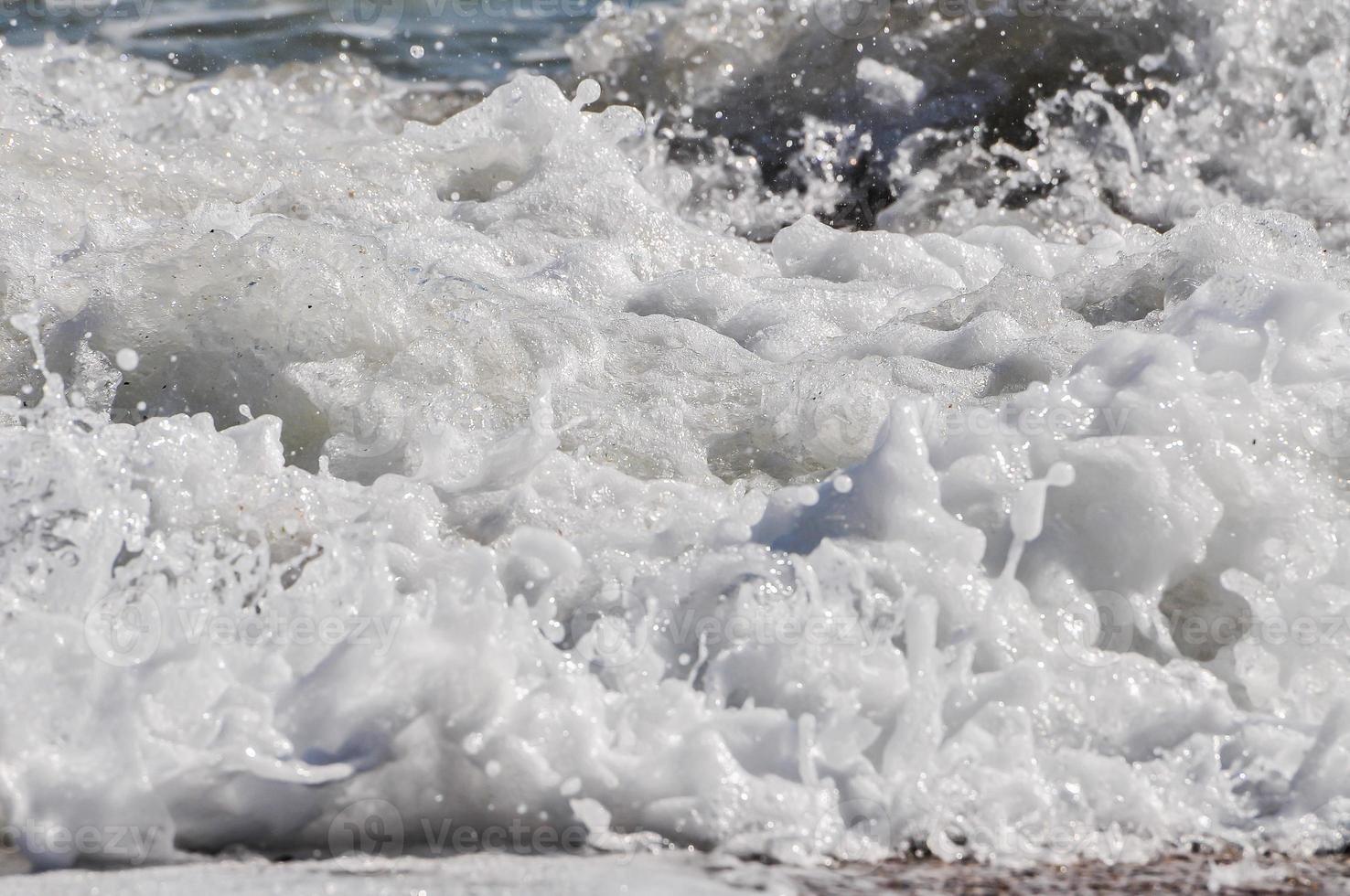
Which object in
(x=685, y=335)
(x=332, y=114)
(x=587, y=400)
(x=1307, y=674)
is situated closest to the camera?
(x=1307, y=674)

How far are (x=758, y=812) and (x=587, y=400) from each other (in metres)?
1.28

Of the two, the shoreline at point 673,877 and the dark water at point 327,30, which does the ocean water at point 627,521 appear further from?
the dark water at point 327,30

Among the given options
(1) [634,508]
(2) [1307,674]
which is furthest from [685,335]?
(2) [1307,674]

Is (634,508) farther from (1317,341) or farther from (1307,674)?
(1317,341)

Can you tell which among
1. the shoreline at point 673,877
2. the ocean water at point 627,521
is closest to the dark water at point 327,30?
the ocean water at point 627,521

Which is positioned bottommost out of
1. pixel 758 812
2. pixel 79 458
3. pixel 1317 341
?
pixel 758 812

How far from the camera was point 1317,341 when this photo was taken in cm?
264

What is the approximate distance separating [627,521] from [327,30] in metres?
4.51

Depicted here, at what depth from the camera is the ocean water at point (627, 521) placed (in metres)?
1.88

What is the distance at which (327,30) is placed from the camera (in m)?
6.20

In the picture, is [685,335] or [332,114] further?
[332,114]

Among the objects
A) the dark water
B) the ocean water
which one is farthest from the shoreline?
the dark water

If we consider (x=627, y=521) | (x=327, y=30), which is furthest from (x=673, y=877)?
(x=327, y=30)

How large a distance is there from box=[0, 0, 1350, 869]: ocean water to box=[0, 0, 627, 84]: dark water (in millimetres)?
1734
